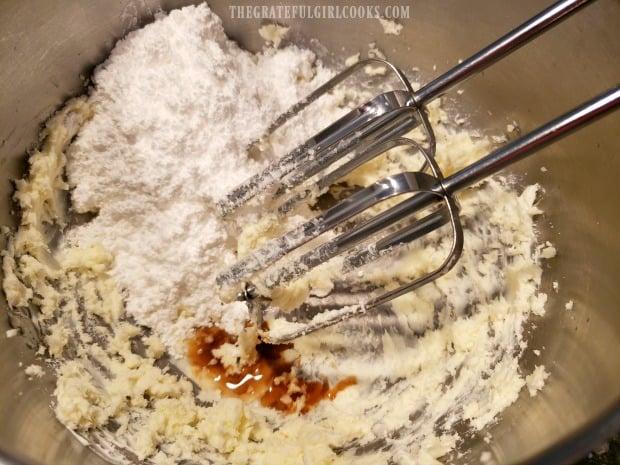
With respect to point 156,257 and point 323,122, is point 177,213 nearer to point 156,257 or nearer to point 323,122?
point 156,257

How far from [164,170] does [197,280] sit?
273 mm

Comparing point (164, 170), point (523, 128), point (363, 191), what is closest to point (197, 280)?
point (164, 170)

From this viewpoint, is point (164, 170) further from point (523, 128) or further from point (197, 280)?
point (523, 128)

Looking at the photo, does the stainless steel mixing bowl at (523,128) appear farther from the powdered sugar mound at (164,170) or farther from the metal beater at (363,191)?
the metal beater at (363,191)

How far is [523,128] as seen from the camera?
4.06 feet

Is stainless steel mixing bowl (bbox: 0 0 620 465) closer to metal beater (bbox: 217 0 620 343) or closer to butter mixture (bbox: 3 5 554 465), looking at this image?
butter mixture (bbox: 3 5 554 465)

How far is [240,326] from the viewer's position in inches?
49.8

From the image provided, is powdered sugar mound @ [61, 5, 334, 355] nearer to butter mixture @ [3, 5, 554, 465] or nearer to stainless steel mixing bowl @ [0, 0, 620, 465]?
butter mixture @ [3, 5, 554, 465]

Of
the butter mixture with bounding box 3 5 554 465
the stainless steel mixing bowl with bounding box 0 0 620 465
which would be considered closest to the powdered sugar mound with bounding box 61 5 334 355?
the butter mixture with bounding box 3 5 554 465

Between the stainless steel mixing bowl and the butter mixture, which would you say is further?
the butter mixture

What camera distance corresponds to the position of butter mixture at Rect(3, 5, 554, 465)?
1140 millimetres

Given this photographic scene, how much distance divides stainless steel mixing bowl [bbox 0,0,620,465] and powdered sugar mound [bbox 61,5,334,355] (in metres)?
0.12

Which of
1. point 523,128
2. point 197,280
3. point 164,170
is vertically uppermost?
point 523,128

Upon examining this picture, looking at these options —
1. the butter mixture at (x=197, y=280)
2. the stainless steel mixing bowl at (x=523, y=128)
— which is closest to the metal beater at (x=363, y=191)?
the butter mixture at (x=197, y=280)
